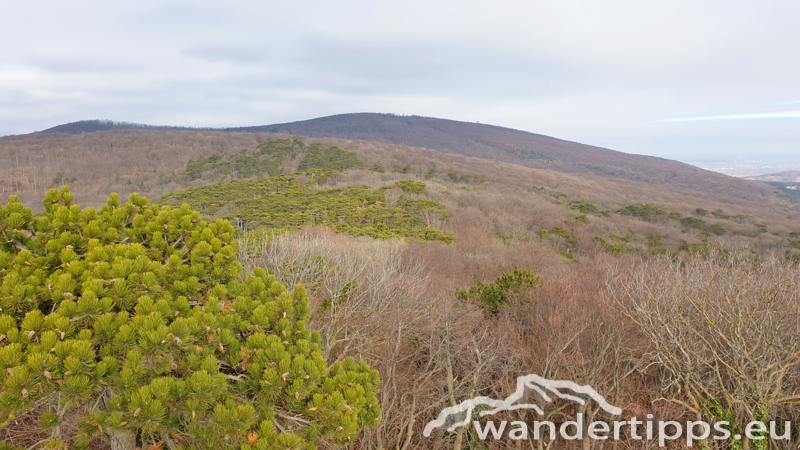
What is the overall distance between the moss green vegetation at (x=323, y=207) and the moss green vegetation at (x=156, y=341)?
59.9ft

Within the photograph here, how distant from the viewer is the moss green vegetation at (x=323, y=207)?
79.7ft

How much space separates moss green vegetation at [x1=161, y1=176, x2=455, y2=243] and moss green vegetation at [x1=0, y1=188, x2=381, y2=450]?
1825 cm

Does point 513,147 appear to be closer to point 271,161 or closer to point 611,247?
point 271,161

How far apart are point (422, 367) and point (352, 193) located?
1011 inches

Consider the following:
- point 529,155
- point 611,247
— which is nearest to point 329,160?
point 611,247

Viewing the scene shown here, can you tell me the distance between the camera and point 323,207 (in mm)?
28469

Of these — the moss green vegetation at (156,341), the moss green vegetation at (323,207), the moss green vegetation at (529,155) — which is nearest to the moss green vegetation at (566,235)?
the moss green vegetation at (323,207)

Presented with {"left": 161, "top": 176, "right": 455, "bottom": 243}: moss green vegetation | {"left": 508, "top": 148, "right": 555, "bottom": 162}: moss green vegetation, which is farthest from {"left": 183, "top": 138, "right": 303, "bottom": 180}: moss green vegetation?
{"left": 508, "top": 148, "right": 555, "bottom": 162}: moss green vegetation

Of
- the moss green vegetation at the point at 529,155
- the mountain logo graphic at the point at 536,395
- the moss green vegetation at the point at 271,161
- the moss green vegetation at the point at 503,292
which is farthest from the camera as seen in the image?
the moss green vegetation at the point at 529,155

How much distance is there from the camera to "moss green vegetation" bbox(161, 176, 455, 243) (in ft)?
79.7

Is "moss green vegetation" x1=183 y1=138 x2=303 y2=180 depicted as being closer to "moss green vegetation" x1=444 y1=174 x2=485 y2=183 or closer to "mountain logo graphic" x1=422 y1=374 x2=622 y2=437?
"moss green vegetation" x1=444 y1=174 x2=485 y2=183

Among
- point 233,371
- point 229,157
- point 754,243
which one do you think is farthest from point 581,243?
point 229,157

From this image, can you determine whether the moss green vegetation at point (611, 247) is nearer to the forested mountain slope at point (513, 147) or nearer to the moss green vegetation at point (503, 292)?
the moss green vegetation at point (503, 292)

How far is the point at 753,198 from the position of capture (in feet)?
226
